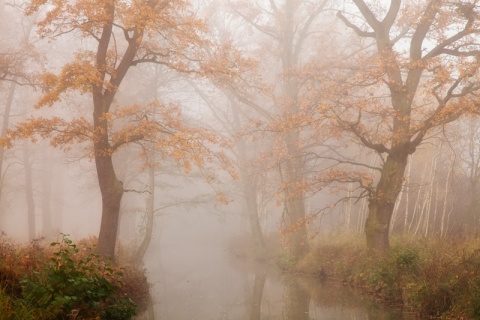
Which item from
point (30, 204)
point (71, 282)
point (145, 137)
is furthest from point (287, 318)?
point (30, 204)

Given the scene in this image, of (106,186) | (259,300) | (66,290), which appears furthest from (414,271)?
(66,290)

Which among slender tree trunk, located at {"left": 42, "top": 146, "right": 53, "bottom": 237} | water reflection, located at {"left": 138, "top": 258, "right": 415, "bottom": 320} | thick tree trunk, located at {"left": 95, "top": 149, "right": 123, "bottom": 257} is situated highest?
slender tree trunk, located at {"left": 42, "top": 146, "right": 53, "bottom": 237}

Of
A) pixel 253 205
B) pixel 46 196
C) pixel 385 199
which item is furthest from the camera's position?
pixel 46 196

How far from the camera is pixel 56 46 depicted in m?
29.2

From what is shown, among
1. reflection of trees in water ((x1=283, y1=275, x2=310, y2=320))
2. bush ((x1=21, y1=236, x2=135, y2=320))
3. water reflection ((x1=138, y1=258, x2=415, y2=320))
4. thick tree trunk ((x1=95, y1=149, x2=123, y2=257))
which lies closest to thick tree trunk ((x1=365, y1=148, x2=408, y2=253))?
water reflection ((x1=138, y1=258, x2=415, y2=320))

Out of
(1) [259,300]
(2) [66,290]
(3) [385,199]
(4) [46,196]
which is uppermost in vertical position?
(4) [46,196]

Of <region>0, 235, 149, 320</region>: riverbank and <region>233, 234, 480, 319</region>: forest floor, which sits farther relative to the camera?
<region>233, 234, 480, 319</region>: forest floor

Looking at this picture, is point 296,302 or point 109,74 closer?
point 296,302

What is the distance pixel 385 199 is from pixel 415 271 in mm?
2929

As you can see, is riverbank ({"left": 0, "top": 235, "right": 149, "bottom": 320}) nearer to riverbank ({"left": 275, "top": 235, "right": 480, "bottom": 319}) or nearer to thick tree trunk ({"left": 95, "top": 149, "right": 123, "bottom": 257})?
thick tree trunk ({"left": 95, "top": 149, "right": 123, "bottom": 257})

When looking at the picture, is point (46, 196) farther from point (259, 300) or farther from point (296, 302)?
point (296, 302)

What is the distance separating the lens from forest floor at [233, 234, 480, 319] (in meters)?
10.7

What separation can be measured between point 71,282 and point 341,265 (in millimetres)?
12166

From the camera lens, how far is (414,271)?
13.4 metres
